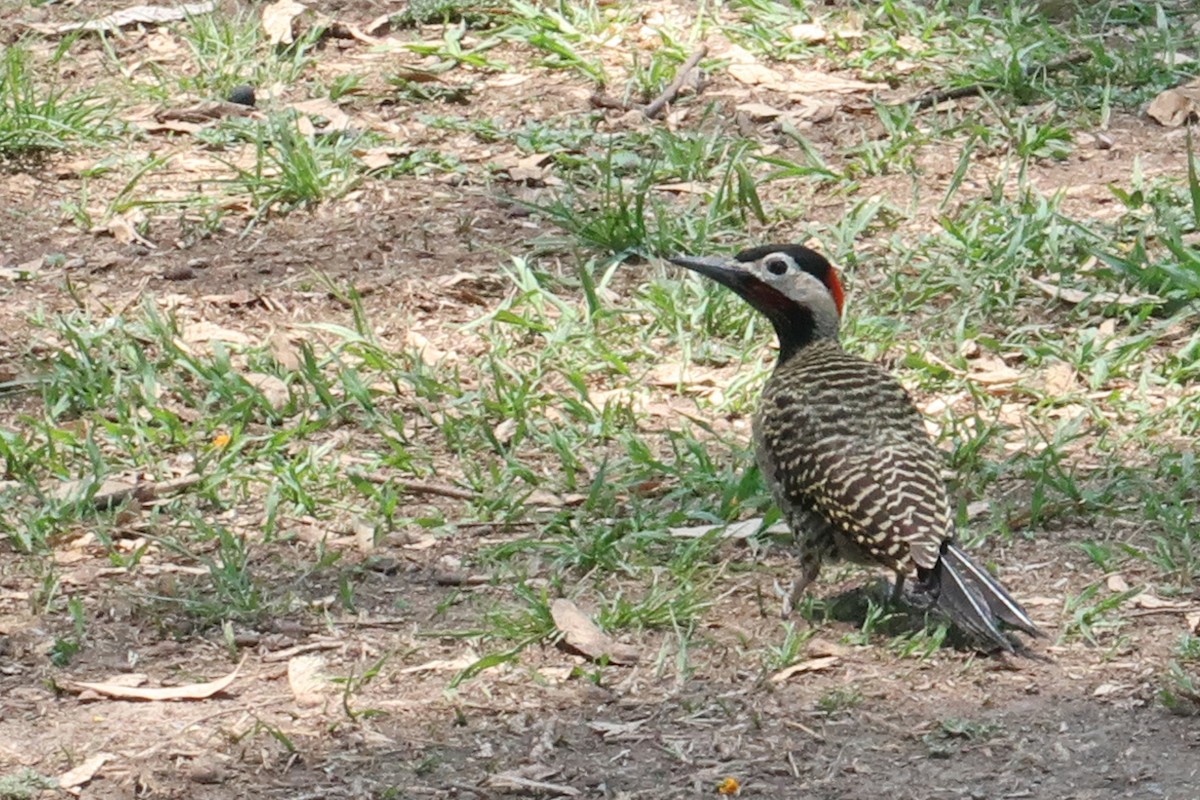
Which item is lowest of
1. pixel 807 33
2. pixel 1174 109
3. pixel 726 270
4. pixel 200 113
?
pixel 200 113

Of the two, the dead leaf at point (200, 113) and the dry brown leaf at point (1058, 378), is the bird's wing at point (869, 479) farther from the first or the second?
the dead leaf at point (200, 113)

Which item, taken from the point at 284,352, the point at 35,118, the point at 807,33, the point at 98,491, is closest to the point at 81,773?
the point at 98,491

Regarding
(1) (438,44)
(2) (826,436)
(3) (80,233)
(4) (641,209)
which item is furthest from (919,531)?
(1) (438,44)

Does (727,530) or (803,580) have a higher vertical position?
(803,580)

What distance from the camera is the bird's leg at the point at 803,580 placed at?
18.4 feet

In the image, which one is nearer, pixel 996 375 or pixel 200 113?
pixel 996 375

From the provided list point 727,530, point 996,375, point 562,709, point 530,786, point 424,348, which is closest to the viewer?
point 530,786

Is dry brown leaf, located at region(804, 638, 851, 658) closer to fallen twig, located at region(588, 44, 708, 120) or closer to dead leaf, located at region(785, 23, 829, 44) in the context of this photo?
fallen twig, located at region(588, 44, 708, 120)

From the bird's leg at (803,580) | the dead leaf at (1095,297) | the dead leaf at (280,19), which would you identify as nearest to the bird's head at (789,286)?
the bird's leg at (803,580)

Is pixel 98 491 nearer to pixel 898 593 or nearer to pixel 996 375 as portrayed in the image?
pixel 898 593

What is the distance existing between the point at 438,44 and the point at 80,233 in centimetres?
226

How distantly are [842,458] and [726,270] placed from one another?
3.38 feet

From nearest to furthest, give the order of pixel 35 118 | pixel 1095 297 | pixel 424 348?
1. pixel 424 348
2. pixel 1095 297
3. pixel 35 118

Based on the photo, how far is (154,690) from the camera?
17.4 ft
